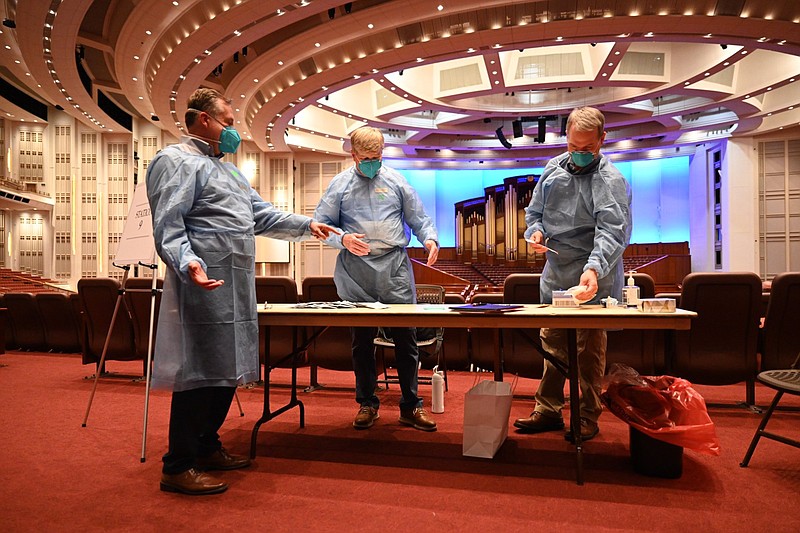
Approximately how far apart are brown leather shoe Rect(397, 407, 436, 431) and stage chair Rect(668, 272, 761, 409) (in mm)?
1369

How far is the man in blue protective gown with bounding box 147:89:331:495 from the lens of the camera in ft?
6.14

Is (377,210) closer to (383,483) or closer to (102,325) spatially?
(383,483)

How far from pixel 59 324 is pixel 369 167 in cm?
478

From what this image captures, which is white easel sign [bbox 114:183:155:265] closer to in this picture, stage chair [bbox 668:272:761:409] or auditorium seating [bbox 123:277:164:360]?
auditorium seating [bbox 123:277:164:360]

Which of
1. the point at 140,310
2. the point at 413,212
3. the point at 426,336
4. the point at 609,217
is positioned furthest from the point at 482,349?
the point at 140,310

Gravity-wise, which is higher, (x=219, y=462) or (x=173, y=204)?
(x=173, y=204)

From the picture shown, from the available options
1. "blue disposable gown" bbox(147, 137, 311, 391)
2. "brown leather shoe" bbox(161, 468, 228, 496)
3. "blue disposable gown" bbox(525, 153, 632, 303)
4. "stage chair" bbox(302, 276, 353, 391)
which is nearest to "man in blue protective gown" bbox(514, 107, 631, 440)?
"blue disposable gown" bbox(525, 153, 632, 303)

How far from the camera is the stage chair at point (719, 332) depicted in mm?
2883

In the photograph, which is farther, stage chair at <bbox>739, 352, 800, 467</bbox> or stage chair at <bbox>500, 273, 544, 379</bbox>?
stage chair at <bbox>500, 273, 544, 379</bbox>

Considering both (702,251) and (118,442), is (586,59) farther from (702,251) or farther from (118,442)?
(118,442)


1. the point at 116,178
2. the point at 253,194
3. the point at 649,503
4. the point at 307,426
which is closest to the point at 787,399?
the point at 649,503

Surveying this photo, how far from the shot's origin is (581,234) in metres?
2.46

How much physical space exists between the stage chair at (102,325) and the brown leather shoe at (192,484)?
2.45m

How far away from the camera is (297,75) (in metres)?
10.3
